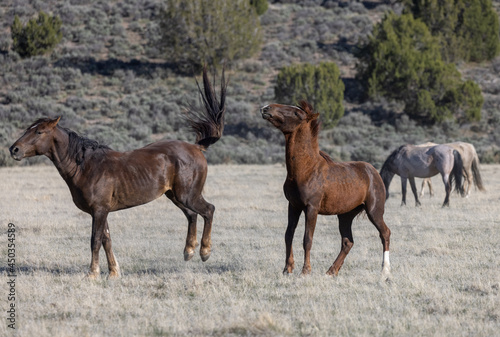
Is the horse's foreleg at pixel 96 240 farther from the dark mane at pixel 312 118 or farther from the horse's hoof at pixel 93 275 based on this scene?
the dark mane at pixel 312 118

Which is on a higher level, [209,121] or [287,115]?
[287,115]

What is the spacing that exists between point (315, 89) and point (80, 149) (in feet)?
101

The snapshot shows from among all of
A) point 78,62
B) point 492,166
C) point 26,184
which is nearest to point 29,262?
point 26,184

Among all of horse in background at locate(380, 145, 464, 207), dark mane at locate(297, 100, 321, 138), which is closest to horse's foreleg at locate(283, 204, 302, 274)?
dark mane at locate(297, 100, 321, 138)

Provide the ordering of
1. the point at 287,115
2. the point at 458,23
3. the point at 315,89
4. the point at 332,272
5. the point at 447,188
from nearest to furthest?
the point at 287,115, the point at 332,272, the point at 447,188, the point at 315,89, the point at 458,23

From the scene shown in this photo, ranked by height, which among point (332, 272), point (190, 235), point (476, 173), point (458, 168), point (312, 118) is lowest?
point (476, 173)

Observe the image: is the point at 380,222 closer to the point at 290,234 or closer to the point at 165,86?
the point at 290,234

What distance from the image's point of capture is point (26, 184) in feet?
65.9

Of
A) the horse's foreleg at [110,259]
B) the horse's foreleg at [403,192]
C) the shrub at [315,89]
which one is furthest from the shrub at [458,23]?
the horse's foreleg at [110,259]

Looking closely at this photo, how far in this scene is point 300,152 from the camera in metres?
7.84

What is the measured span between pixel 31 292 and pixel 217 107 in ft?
12.9

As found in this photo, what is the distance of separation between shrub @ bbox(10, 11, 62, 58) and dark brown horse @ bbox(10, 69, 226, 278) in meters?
41.9

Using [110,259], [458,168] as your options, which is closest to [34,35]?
[458,168]

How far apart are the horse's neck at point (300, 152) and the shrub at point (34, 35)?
4349 cm
